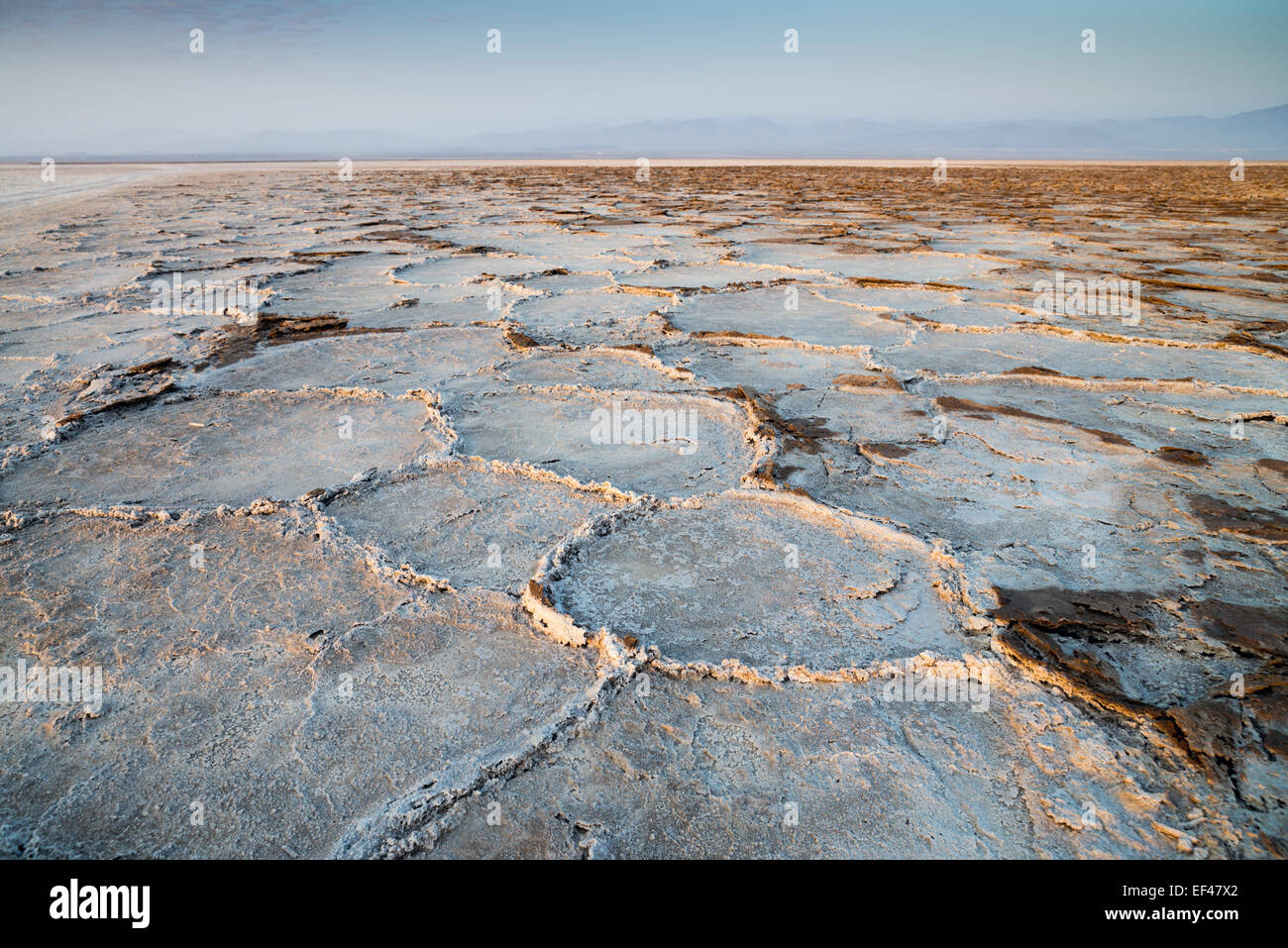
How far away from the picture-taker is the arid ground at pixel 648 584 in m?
1.29

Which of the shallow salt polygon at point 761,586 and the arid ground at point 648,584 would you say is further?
the shallow salt polygon at point 761,586

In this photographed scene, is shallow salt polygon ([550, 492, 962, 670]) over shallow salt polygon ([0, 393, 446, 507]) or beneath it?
beneath

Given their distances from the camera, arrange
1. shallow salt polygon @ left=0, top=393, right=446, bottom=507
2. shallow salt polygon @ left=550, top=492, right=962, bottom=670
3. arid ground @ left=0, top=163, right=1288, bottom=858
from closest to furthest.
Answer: arid ground @ left=0, top=163, right=1288, bottom=858 → shallow salt polygon @ left=550, top=492, right=962, bottom=670 → shallow salt polygon @ left=0, top=393, right=446, bottom=507

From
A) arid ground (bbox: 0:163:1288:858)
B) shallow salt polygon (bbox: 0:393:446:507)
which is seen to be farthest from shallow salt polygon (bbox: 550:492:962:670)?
shallow salt polygon (bbox: 0:393:446:507)

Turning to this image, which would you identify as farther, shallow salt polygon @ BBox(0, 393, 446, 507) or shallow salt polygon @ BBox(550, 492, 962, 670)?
shallow salt polygon @ BBox(0, 393, 446, 507)

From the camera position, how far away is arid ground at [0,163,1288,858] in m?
1.29

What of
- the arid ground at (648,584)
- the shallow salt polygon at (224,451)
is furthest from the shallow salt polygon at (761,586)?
the shallow salt polygon at (224,451)

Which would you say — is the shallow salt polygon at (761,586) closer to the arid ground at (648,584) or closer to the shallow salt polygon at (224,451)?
the arid ground at (648,584)

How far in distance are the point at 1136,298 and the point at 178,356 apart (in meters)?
6.13

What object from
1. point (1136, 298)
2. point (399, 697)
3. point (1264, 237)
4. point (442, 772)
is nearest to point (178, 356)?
point (399, 697)

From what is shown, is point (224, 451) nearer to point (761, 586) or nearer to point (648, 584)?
point (648, 584)

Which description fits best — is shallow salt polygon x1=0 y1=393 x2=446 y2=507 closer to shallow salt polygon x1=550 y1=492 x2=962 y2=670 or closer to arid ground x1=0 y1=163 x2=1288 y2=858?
arid ground x1=0 y1=163 x2=1288 y2=858
